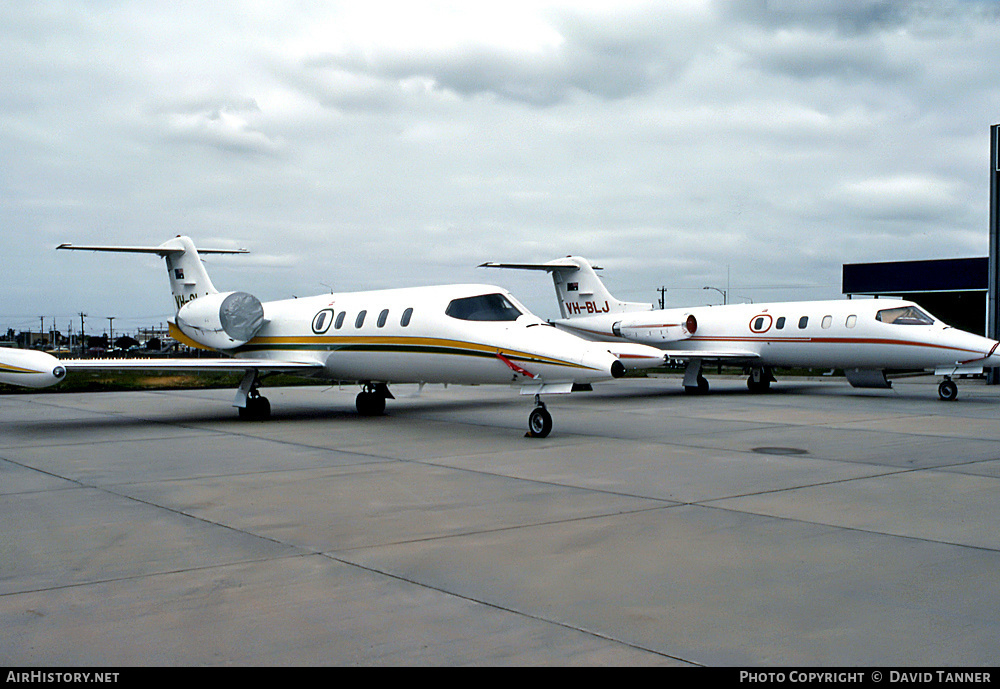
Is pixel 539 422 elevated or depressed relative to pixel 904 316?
depressed

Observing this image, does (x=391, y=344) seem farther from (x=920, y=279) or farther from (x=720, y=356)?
(x=920, y=279)

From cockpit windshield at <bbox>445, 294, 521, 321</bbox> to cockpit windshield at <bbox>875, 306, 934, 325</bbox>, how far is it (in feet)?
37.0

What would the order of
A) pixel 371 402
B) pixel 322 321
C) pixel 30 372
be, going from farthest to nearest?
pixel 371 402 → pixel 322 321 → pixel 30 372

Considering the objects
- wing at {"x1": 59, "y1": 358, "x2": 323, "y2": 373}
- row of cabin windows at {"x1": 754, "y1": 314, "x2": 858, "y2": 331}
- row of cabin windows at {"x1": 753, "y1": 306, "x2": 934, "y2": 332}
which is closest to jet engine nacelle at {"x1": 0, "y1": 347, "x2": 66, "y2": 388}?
wing at {"x1": 59, "y1": 358, "x2": 323, "y2": 373}

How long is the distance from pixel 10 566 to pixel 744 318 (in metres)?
21.6

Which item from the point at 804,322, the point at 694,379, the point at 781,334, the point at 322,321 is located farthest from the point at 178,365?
the point at 804,322

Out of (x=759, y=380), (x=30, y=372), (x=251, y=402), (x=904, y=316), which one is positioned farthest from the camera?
(x=759, y=380)

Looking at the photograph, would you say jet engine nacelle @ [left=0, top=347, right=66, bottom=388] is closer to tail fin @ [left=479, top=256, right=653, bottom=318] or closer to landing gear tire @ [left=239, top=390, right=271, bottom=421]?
landing gear tire @ [left=239, top=390, right=271, bottom=421]

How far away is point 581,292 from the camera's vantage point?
29.5 m

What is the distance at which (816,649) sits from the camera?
4.24m

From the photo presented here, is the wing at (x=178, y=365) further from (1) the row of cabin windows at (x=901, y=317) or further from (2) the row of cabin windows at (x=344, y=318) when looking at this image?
(1) the row of cabin windows at (x=901, y=317)

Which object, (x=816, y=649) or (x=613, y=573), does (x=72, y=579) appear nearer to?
(x=613, y=573)

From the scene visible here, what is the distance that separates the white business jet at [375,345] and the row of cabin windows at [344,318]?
3cm

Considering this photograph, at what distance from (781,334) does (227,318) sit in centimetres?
1427
